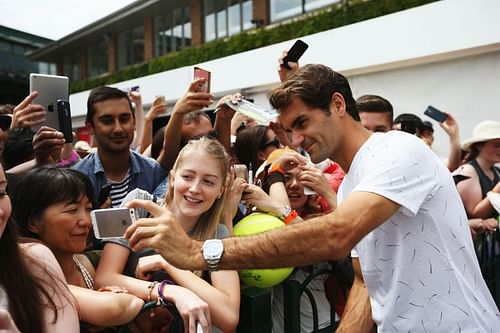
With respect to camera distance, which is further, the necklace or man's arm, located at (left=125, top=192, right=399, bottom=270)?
the necklace

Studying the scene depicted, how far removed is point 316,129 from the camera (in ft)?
6.07

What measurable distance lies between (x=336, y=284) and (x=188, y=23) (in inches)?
691

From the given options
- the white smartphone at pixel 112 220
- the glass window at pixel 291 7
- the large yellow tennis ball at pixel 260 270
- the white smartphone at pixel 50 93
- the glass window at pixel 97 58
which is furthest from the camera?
the glass window at pixel 97 58

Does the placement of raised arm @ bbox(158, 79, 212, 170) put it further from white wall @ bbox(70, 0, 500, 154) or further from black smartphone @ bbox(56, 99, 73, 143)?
white wall @ bbox(70, 0, 500, 154)

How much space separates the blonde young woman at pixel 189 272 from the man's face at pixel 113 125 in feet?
3.57

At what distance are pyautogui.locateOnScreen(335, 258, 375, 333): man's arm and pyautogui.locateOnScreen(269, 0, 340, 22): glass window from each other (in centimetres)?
1138

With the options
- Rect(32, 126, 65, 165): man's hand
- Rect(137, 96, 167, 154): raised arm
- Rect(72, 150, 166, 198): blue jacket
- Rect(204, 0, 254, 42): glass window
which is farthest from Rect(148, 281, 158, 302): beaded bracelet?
Rect(204, 0, 254, 42): glass window

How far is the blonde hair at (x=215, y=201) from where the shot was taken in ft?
6.66

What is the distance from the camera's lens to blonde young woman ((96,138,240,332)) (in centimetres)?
161

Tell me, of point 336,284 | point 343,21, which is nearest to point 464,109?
point 343,21

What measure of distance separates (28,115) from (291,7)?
1223 cm

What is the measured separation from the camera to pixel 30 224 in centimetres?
182

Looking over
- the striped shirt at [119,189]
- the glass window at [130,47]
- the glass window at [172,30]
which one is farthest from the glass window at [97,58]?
the striped shirt at [119,189]

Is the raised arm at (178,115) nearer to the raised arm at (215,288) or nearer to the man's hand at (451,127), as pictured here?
the raised arm at (215,288)
